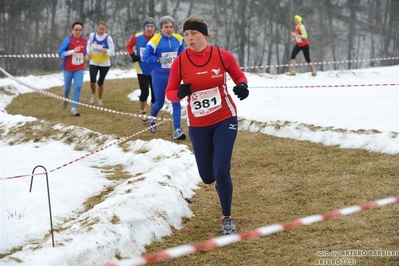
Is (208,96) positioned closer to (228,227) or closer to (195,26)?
(195,26)

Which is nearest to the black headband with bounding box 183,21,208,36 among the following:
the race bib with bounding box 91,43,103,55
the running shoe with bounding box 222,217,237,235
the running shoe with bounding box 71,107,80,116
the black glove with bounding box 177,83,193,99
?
the black glove with bounding box 177,83,193,99

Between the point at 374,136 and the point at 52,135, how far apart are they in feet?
19.0

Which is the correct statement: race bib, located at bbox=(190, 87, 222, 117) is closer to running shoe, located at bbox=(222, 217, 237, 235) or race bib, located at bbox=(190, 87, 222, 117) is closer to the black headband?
the black headband

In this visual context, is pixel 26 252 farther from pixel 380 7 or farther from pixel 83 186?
pixel 380 7

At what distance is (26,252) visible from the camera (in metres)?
4.77

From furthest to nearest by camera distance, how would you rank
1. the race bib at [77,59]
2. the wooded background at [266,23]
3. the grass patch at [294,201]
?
1. the wooded background at [266,23]
2. the race bib at [77,59]
3. the grass patch at [294,201]

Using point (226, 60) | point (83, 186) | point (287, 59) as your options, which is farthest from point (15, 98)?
point (287, 59)

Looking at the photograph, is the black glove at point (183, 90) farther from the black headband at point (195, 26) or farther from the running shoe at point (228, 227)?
the running shoe at point (228, 227)

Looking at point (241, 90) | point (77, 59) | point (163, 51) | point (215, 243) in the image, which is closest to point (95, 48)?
point (77, 59)

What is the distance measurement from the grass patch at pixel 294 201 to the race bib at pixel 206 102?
114cm

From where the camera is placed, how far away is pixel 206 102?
218 inches

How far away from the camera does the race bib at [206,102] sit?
5531 mm

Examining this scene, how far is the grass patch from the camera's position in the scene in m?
4.96

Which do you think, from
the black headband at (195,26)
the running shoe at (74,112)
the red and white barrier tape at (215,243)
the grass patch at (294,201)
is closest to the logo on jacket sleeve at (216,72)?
the black headband at (195,26)
